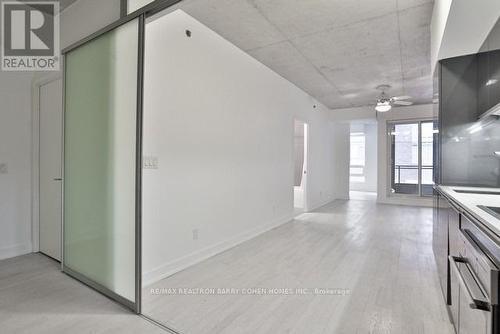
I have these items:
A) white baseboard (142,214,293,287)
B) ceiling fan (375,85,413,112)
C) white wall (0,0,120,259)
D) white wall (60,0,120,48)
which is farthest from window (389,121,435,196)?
white wall (0,0,120,259)

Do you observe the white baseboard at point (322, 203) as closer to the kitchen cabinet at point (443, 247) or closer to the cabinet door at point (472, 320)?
the kitchen cabinet at point (443, 247)

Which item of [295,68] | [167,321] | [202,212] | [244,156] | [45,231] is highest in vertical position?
[295,68]

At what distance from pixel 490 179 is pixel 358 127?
889 cm

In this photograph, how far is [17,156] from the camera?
3236 millimetres

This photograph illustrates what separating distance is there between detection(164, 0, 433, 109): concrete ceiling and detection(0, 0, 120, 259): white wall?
1.89 m

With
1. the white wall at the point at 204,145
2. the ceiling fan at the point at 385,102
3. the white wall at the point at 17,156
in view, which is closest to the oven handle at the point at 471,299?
the white wall at the point at 204,145

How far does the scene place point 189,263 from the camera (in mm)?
2965

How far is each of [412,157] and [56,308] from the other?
8.30m

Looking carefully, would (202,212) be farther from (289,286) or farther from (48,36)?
(48,36)

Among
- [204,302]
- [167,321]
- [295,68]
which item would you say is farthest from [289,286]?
[295,68]

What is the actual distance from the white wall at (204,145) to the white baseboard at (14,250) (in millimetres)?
1944

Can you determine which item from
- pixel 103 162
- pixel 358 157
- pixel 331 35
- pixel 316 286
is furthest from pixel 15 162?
pixel 358 157

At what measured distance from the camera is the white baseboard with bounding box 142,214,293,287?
8.39 feet

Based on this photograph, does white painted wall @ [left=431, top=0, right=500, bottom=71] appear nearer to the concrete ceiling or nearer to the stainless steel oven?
the concrete ceiling
